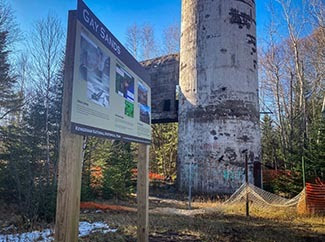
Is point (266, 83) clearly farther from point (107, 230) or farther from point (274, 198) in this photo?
point (107, 230)

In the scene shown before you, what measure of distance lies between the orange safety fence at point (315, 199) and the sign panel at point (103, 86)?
643 centimetres

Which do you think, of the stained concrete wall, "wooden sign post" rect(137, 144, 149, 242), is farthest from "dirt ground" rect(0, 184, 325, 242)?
the stained concrete wall

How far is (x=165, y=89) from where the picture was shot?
17.3 metres

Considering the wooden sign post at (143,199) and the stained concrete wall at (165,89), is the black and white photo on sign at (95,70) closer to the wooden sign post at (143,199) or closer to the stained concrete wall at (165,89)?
the wooden sign post at (143,199)

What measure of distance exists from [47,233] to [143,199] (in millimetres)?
2472

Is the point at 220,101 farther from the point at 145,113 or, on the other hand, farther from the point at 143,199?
the point at 143,199

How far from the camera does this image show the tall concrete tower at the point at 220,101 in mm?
12883

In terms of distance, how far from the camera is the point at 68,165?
8.61ft

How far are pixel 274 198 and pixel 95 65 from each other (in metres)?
8.60

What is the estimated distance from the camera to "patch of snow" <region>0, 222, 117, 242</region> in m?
5.06

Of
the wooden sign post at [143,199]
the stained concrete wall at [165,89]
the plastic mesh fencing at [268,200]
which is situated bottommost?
the plastic mesh fencing at [268,200]

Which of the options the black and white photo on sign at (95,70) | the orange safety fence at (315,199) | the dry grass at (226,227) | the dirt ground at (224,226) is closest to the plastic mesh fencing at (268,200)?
the orange safety fence at (315,199)

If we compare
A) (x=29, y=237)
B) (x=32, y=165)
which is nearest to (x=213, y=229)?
(x=29, y=237)

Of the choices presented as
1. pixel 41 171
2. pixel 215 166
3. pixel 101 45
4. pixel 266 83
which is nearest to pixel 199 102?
pixel 215 166
